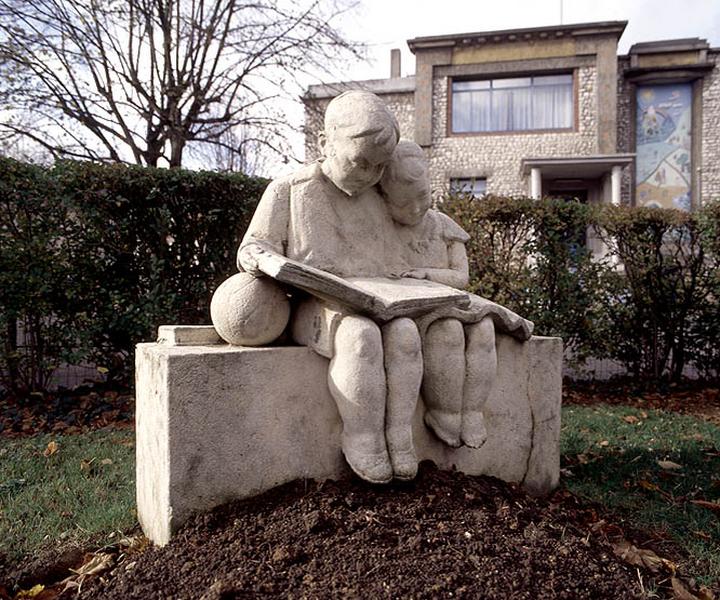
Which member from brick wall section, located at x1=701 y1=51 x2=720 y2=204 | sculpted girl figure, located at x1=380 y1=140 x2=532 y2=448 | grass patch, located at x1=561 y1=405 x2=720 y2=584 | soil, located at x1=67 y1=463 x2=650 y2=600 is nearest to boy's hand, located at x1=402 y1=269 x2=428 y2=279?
sculpted girl figure, located at x1=380 y1=140 x2=532 y2=448

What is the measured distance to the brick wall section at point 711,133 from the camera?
19734 millimetres

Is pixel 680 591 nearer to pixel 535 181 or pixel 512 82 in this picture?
pixel 535 181

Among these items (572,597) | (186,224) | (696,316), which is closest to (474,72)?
(696,316)

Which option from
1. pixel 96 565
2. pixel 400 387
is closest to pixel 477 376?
pixel 400 387

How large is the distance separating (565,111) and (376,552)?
20753mm

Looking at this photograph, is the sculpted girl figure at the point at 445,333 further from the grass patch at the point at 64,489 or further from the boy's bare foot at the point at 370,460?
the grass patch at the point at 64,489

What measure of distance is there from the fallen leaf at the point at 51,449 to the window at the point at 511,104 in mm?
18662

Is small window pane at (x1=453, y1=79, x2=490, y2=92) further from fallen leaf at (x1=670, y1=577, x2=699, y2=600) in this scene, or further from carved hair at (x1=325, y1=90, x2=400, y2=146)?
fallen leaf at (x1=670, y1=577, x2=699, y2=600)

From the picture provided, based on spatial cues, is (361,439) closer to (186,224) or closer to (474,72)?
(186,224)

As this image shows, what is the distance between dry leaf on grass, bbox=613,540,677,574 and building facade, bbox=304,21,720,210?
18.2 metres

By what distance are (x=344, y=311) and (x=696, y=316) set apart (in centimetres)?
560

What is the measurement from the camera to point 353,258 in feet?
8.52

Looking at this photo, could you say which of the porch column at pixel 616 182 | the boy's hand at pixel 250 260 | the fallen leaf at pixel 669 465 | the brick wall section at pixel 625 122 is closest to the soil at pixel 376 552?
the boy's hand at pixel 250 260

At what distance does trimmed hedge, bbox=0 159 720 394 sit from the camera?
5039mm
